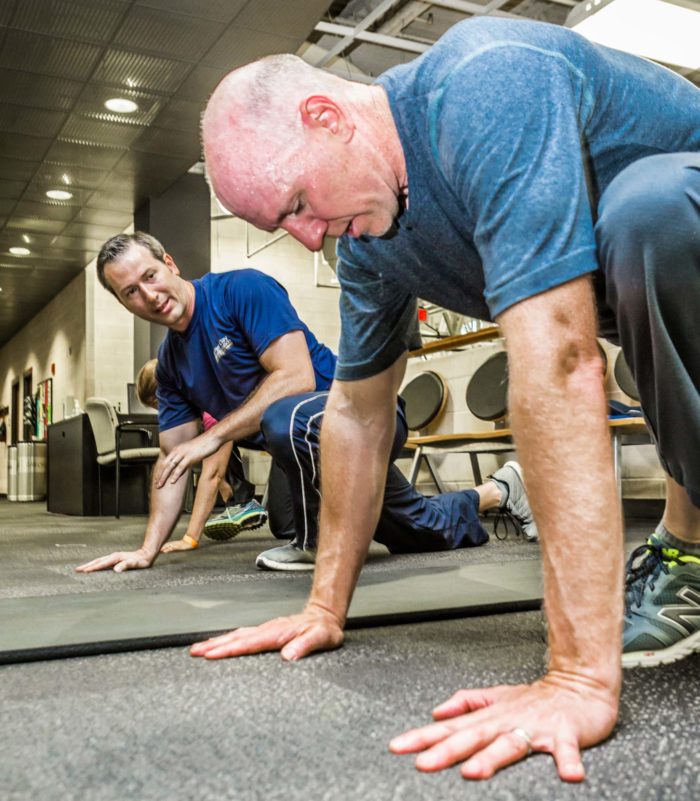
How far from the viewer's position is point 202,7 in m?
3.93

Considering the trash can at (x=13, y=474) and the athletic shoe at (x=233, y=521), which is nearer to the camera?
the athletic shoe at (x=233, y=521)

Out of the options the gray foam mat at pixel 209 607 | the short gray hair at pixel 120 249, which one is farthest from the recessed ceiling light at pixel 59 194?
the gray foam mat at pixel 209 607

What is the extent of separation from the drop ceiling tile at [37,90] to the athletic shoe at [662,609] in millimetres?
4540

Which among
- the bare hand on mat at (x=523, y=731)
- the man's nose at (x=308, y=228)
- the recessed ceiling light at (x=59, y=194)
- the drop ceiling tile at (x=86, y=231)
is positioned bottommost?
the bare hand on mat at (x=523, y=731)

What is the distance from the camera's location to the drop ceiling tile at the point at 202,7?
387cm

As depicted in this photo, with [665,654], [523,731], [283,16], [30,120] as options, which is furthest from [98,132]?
[523,731]

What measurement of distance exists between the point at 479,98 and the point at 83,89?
4584 millimetres

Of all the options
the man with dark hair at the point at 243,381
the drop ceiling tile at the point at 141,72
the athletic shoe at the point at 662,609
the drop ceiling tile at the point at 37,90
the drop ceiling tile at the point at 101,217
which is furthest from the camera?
the drop ceiling tile at the point at 101,217

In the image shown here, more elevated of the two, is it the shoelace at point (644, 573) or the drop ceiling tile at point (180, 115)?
the drop ceiling tile at point (180, 115)

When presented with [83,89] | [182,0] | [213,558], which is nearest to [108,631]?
[213,558]

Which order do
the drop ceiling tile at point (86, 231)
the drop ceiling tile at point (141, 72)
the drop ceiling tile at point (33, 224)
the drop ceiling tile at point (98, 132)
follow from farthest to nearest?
the drop ceiling tile at point (86, 231), the drop ceiling tile at point (33, 224), the drop ceiling tile at point (98, 132), the drop ceiling tile at point (141, 72)

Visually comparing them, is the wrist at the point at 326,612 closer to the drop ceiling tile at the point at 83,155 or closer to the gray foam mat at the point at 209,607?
the gray foam mat at the point at 209,607

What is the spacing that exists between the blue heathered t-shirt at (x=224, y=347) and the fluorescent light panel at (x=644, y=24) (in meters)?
2.41

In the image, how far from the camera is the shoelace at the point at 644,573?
936mm
